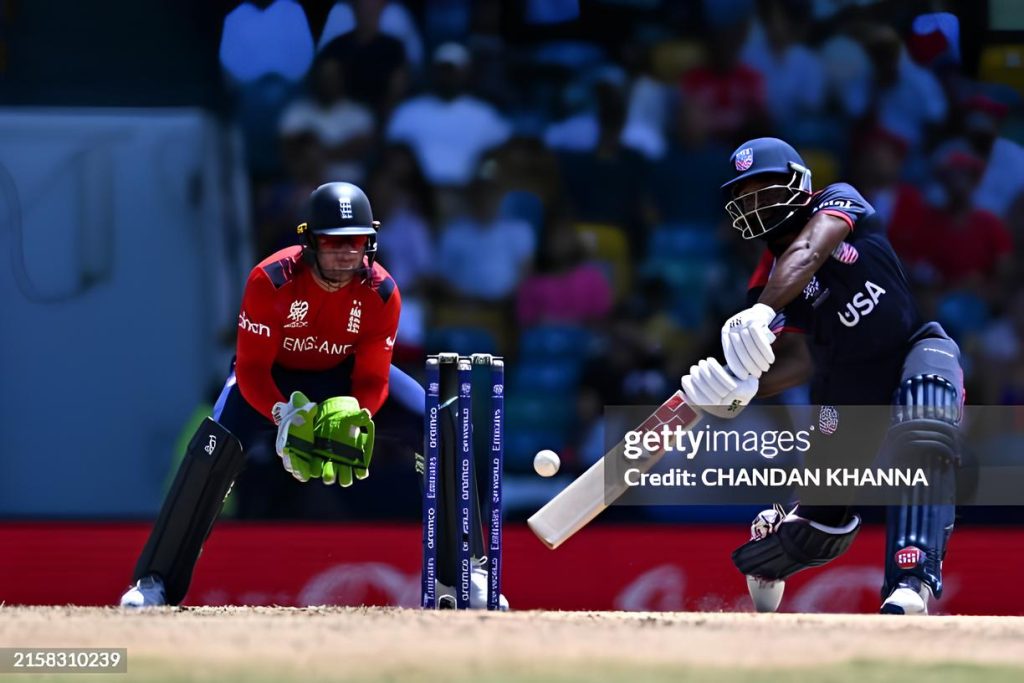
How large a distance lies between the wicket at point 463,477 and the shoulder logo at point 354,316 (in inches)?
15.6

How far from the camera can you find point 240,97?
8.75 meters

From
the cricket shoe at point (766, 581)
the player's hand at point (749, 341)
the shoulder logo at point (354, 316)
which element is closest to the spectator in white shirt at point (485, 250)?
the shoulder logo at point (354, 316)

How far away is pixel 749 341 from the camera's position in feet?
20.6

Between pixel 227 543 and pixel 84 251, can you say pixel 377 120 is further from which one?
pixel 227 543

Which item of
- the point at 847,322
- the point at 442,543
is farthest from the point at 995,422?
the point at 442,543

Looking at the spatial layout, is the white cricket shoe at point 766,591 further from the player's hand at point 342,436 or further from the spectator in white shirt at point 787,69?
the spectator in white shirt at point 787,69

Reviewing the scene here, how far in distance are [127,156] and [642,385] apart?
2767 mm

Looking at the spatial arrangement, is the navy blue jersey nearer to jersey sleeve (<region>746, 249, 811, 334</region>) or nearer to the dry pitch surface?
jersey sleeve (<region>746, 249, 811, 334</region>)

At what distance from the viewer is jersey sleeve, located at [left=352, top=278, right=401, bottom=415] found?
6.81 meters

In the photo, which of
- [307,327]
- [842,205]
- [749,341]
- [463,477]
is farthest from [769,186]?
[307,327]

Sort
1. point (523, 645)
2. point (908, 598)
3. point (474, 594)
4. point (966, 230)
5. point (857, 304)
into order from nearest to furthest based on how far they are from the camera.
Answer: point (523, 645) < point (908, 598) < point (474, 594) < point (857, 304) < point (966, 230)

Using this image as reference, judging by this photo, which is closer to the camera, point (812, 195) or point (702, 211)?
point (812, 195)

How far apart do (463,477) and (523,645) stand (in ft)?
5.26

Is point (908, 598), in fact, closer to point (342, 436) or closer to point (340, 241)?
point (342, 436)
